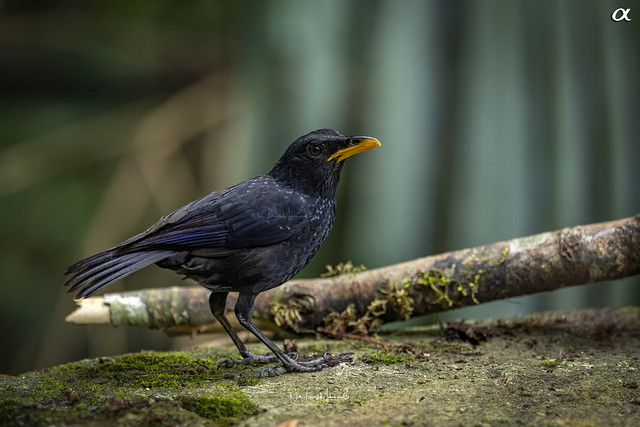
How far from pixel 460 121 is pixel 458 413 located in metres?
3.25

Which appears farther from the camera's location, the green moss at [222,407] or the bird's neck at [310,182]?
the bird's neck at [310,182]

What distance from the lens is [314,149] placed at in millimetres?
3201

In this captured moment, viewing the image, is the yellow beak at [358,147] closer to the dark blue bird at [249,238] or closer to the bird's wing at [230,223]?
the dark blue bird at [249,238]

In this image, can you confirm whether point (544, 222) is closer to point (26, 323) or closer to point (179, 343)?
point (179, 343)

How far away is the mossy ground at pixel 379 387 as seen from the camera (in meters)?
2.11

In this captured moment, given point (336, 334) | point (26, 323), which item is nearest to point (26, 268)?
point (26, 323)

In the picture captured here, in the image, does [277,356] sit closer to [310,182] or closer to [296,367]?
[296,367]

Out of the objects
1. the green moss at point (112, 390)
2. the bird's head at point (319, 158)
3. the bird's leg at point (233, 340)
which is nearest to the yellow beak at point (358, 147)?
the bird's head at point (319, 158)

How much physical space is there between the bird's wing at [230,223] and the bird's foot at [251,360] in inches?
23.5

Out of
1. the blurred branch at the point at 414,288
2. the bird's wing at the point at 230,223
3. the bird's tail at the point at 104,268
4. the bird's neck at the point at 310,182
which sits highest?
the bird's neck at the point at 310,182

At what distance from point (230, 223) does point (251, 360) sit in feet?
2.44

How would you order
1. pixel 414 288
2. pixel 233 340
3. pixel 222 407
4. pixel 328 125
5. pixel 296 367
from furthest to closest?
1. pixel 328 125
2. pixel 414 288
3. pixel 233 340
4. pixel 296 367
5. pixel 222 407

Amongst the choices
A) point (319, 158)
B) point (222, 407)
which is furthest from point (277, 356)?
point (319, 158)

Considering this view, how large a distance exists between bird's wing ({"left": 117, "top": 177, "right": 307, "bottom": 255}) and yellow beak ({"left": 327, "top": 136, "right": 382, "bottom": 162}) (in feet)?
1.01
